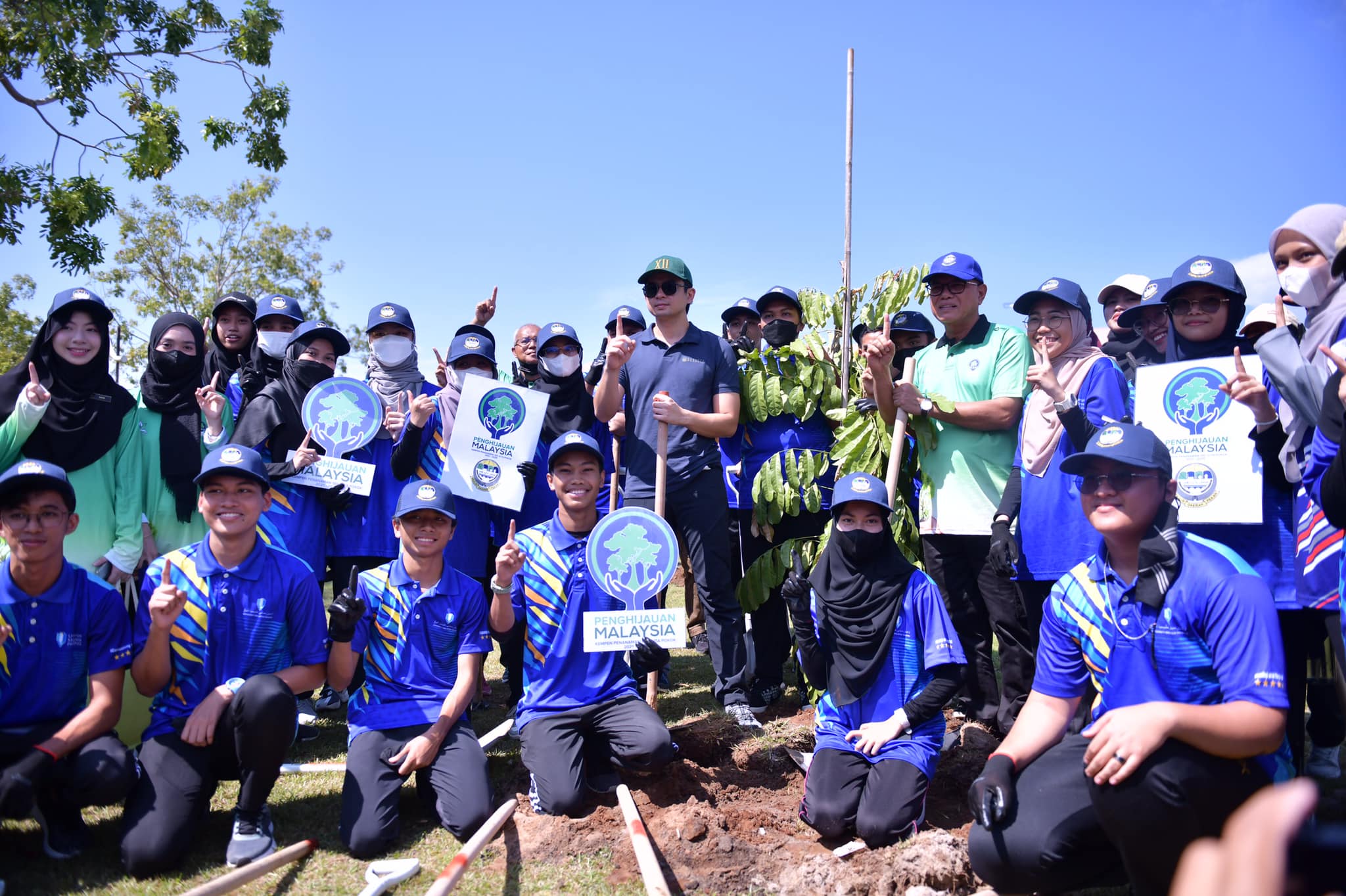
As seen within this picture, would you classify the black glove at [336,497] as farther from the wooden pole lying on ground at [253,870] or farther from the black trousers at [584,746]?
the wooden pole lying on ground at [253,870]

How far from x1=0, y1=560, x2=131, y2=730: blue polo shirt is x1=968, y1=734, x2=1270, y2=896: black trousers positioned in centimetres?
413

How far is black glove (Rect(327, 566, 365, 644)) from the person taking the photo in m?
4.67

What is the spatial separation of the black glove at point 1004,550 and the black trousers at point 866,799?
123cm

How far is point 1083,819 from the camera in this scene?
356cm

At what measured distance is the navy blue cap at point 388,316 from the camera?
665 centimetres

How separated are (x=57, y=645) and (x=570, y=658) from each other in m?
2.55

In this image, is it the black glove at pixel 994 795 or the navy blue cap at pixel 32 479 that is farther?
the navy blue cap at pixel 32 479

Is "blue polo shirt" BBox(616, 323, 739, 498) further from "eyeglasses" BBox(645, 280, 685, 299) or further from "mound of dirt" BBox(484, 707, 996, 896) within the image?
"mound of dirt" BBox(484, 707, 996, 896)

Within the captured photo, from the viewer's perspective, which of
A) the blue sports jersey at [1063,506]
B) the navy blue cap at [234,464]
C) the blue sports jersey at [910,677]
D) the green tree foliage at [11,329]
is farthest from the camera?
the green tree foliage at [11,329]

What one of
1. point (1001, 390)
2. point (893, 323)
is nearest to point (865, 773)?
point (1001, 390)

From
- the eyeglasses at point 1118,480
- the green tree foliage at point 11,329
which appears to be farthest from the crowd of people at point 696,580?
the green tree foliage at point 11,329

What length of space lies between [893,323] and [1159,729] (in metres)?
4.73

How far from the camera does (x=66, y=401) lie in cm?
546

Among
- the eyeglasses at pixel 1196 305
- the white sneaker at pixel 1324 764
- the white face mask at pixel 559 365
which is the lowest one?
the white sneaker at pixel 1324 764
